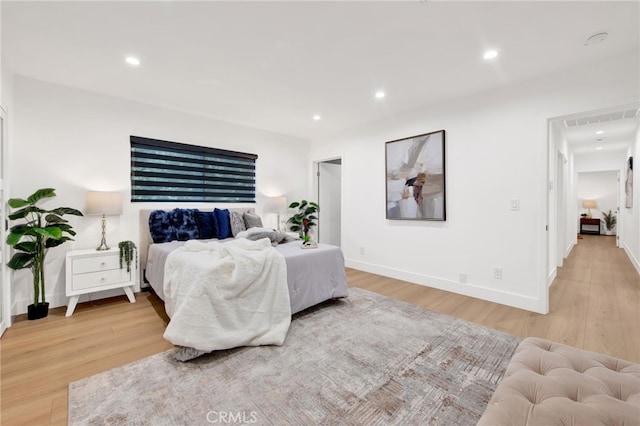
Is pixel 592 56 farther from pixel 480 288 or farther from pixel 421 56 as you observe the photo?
pixel 480 288

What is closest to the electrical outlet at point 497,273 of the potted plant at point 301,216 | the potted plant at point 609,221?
the potted plant at point 301,216

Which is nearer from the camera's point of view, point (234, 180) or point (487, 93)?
point (487, 93)

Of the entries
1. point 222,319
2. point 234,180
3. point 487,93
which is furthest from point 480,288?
point 234,180

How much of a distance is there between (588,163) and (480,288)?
25.0 ft

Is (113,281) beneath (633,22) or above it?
beneath

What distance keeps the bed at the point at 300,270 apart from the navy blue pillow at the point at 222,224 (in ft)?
1.94

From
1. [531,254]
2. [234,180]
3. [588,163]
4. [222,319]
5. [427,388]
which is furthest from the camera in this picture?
[588,163]

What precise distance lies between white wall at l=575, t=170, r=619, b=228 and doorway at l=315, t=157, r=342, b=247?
8.80 m

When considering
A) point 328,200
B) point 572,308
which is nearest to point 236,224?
point 328,200

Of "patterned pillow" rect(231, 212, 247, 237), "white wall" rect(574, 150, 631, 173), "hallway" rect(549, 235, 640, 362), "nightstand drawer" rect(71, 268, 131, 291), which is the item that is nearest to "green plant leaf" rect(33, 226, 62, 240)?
"nightstand drawer" rect(71, 268, 131, 291)

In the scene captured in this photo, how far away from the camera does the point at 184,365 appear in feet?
6.37

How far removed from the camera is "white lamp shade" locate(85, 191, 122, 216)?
3.04 metres

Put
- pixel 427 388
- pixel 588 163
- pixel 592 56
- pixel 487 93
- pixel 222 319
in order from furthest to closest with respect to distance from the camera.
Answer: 1. pixel 588 163
2. pixel 487 93
3. pixel 592 56
4. pixel 222 319
5. pixel 427 388

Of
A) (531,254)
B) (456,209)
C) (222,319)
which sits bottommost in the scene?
(222,319)
